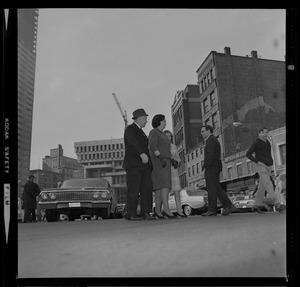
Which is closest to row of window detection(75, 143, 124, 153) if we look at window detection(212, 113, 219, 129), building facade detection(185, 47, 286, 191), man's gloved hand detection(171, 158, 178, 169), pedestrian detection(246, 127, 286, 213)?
building facade detection(185, 47, 286, 191)

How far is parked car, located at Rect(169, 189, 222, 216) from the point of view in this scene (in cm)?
463

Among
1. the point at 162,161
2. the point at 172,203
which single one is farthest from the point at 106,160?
the point at 172,203

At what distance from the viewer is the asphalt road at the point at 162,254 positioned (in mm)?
2396

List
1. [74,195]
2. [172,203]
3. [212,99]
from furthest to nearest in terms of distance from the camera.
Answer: [172,203] < [74,195] < [212,99]

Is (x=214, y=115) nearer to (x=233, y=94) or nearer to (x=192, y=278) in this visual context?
(x=233, y=94)

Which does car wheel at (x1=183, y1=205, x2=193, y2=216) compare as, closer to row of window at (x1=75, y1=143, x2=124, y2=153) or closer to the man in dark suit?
the man in dark suit

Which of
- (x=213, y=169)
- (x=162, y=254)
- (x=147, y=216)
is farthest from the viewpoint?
(x=147, y=216)

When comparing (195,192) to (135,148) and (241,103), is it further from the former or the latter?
(241,103)

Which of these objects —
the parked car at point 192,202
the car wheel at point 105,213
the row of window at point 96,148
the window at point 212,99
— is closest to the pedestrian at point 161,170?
the parked car at point 192,202

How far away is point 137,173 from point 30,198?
1.62 metres

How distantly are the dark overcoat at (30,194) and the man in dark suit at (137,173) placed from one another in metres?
1.04

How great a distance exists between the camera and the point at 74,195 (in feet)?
13.3

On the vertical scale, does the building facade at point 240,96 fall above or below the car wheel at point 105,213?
above

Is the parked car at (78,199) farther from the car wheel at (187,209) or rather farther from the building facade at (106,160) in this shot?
the car wheel at (187,209)
